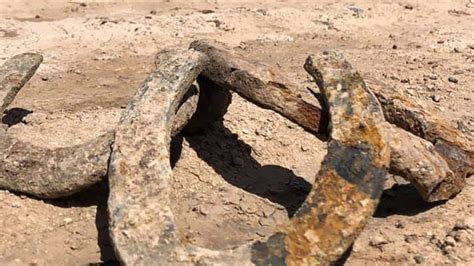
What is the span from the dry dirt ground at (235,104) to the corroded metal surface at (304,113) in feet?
0.57

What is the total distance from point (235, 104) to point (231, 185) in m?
1.20

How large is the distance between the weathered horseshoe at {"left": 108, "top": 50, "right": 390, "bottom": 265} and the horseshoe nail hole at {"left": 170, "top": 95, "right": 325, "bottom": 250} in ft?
1.70

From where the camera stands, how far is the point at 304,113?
16.6ft

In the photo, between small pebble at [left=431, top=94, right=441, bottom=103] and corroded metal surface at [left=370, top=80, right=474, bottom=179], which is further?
small pebble at [left=431, top=94, right=441, bottom=103]

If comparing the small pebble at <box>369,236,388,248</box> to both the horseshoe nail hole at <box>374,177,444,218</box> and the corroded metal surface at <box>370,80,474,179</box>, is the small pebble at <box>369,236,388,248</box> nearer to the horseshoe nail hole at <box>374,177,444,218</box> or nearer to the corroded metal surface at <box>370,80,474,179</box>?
the horseshoe nail hole at <box>374,177,444,218</box>

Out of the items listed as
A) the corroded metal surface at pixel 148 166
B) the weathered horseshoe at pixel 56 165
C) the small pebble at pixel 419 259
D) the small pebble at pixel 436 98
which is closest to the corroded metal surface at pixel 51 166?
the weathered horseshoe at pixel 56 165

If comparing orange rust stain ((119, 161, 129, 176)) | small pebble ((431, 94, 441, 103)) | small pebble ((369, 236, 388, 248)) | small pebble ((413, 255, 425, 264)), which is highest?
orange rust stain ((119, 161, 129, 176))

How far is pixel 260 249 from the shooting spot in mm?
4090

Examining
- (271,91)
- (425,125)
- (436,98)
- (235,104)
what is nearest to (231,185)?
(271,91)

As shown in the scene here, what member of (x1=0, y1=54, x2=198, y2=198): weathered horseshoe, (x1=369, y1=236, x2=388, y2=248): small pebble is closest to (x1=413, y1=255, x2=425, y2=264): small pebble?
(x1=369, y1=236, x2=388, y2=248): small pebble

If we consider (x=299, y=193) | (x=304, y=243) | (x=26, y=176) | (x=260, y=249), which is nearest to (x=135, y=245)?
(x=260, y=249)

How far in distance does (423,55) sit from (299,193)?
3691 millimetres

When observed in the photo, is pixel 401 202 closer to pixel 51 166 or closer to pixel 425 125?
pixel 425 125

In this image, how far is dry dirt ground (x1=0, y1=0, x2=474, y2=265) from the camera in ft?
16.6
